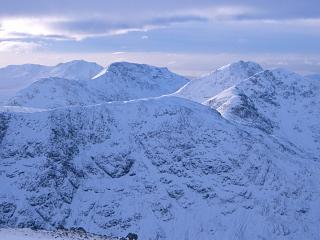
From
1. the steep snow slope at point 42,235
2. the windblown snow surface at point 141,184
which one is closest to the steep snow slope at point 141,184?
the windblown snow surface at point 141,184

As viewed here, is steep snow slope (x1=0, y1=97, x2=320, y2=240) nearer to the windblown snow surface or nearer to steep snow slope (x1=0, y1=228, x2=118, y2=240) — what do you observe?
the windblown snow surface

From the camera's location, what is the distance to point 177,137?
19962 centimetres

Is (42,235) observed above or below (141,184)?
above

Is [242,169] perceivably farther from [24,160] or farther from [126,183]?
[24,160]

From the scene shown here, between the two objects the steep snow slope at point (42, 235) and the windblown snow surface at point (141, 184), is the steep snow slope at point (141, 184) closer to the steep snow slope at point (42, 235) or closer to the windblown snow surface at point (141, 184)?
the windblown snow surface at point (141, 184)

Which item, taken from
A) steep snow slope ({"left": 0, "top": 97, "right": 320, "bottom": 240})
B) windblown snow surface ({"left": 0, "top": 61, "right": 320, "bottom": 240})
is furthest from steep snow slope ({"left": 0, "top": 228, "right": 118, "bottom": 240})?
steep snow slope ({"left": 0, "top": 97, "right": 320, "bottom": 240})

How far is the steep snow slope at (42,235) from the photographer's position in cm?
4887

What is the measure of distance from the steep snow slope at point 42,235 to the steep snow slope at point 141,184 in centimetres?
11169

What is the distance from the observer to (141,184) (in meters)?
185

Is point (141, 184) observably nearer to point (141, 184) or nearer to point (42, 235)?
point (141, 184)

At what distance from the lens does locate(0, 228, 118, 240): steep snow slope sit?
160 ft

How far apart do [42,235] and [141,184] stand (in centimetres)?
13427

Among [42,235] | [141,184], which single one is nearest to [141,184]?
[141,184]

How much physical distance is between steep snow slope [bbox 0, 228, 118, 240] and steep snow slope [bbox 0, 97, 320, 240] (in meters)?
112
